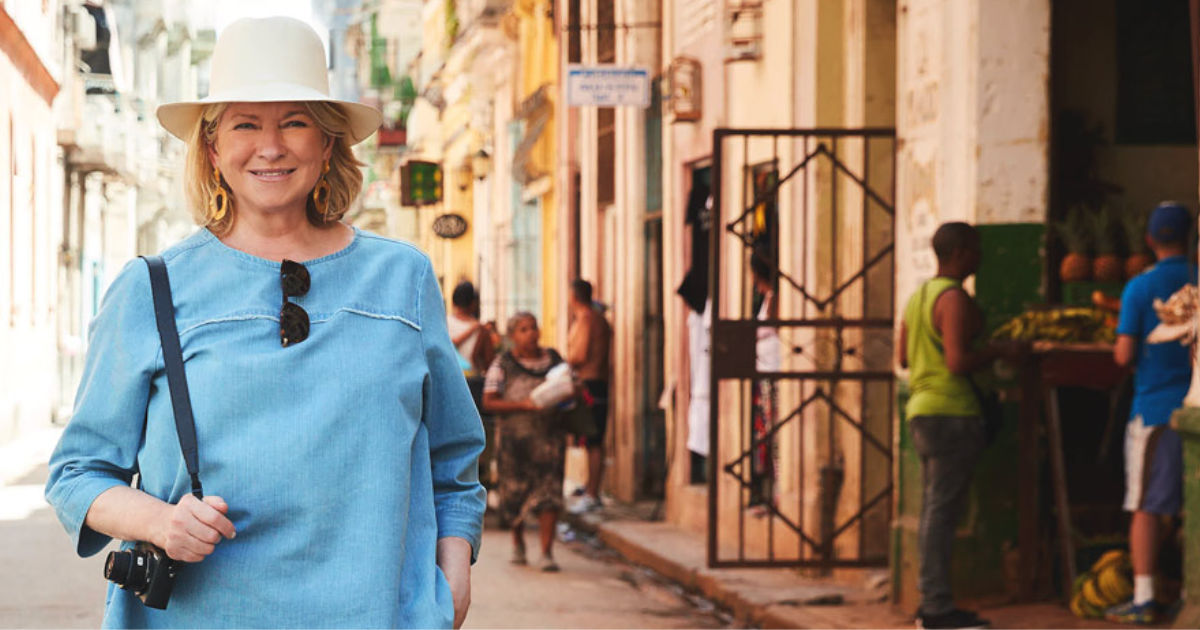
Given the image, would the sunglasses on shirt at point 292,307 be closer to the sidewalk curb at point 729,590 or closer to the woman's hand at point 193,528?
the woman's hand at point 193,528

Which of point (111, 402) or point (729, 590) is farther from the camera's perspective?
point (729, 590)

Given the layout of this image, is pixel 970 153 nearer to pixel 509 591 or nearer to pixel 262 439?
pixel 509 591

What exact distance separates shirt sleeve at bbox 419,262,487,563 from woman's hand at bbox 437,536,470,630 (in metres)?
0.02

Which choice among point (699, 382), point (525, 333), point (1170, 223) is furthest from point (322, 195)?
point (699, 382)

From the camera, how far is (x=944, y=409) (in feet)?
28.7

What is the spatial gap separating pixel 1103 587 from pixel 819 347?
299 centimetres

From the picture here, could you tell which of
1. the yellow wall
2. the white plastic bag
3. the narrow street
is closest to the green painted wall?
the narrow street

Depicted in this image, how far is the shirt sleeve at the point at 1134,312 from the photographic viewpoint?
8.41m

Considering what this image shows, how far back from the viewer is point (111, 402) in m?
2.97

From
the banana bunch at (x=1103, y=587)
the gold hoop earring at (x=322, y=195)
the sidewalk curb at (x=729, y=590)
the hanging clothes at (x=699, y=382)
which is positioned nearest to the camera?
the gold hoop earring at (x=322, y=195)

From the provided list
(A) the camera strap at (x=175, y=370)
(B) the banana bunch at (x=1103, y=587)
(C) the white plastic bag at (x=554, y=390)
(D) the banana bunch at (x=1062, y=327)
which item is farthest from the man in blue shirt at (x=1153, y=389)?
(A) the camera strap at (x=175, y=370)

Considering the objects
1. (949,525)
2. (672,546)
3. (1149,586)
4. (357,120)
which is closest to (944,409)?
(949,525)

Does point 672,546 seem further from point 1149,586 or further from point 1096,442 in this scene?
point 1149,586

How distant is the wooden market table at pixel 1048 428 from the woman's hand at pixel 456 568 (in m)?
6.26
